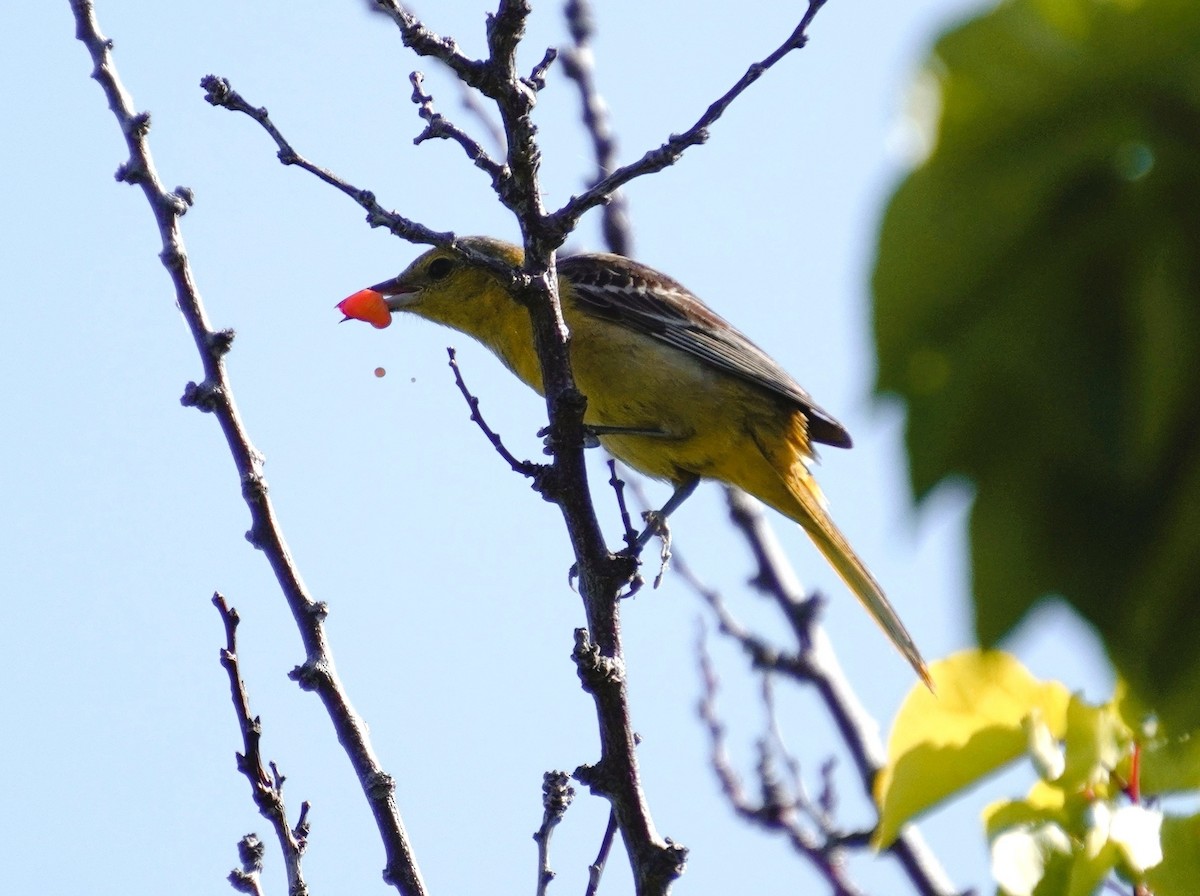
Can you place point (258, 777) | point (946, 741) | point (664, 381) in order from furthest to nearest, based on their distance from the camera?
point (664, 381), point (258, 777), point (946, 741)

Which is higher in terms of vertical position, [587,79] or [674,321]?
[587,79]

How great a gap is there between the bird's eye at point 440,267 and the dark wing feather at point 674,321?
23.3 inches

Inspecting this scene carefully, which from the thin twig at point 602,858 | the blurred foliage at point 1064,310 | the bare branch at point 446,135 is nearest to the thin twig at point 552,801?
the thin twig at point 602,858

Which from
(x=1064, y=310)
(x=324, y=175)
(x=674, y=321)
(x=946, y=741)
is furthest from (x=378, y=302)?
(x=1064, y=310)

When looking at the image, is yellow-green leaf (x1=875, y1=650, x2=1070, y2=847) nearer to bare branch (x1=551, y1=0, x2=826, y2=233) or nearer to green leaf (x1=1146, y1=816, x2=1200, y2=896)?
green leaf (x1=1146, y1=816, x2=1200, y2=896)

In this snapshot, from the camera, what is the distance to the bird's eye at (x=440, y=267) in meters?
7.12

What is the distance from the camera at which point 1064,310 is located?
824mm

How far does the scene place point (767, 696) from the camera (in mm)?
5223

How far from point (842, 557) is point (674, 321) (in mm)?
1670

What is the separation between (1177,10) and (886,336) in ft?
0.79

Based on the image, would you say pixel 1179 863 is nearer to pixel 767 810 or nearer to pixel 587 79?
pixel 767 810

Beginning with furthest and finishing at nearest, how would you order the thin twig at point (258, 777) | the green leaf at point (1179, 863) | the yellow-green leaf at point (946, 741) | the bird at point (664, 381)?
the bird at point (664, 381) < the thin twig at point (258, 777) < the yellow-green leaf at point (946, 741) < the green leaf at point (1179, 863)

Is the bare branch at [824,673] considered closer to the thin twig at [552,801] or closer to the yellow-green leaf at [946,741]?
the thin twig at [552,801]

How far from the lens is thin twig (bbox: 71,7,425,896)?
3.27 m
